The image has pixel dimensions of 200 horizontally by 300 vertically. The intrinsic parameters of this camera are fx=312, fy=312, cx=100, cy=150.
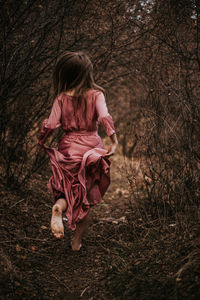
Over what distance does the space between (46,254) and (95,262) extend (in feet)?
1.69

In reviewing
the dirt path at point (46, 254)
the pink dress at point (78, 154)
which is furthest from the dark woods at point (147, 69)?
the pink dress at point (78, 154)

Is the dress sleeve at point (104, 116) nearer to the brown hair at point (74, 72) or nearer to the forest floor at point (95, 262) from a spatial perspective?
the brown hair at point (74, 72)

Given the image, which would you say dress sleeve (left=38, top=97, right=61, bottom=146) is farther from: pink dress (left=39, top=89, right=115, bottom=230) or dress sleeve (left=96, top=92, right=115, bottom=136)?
dress sleeve (left=96, top=92, right=115, bottom=136)

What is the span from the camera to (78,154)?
317 cm

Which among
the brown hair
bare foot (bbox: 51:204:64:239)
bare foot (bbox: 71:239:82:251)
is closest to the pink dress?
the brown hair

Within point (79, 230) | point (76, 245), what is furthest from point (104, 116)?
point (76, 245)

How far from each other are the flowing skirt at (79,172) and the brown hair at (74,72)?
474mm

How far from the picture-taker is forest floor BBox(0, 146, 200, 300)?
2277 mm

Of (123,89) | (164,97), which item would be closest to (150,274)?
(164,97)

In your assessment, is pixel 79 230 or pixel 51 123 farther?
pixel 79 230

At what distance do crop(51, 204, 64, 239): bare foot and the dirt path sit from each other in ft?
1.13

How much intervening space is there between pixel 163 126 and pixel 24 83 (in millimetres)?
1799

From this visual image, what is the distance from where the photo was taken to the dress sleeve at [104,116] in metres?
2.99

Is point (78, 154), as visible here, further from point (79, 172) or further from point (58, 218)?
point (58, 218)
